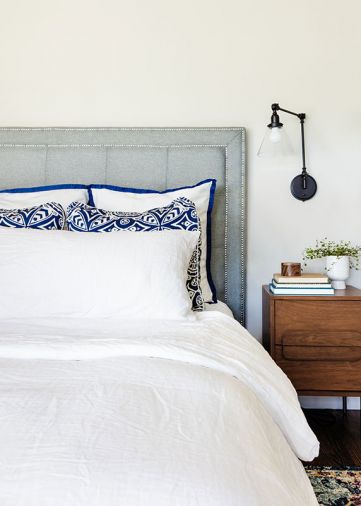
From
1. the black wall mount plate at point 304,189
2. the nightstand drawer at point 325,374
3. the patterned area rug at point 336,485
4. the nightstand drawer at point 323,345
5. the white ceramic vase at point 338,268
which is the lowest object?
the patterned area rug at point 336,485

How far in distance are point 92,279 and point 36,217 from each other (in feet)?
1.75

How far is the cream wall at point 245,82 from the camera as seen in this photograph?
7.90 feet

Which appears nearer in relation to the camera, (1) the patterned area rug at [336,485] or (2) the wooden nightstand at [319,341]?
(1) the patterned area rug at [336,485]

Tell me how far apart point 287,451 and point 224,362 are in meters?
0.25

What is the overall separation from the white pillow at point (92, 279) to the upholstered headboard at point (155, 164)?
72cm

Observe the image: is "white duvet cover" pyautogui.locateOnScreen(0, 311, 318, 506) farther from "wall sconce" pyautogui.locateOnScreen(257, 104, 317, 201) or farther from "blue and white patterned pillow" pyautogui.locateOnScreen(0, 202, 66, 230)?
"wall sconce" pyautogui.locateOnScreen(257, 104, 317, 201)

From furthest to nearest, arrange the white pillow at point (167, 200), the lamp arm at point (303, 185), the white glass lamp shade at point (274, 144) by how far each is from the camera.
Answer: the lamp arm at point (303, 185) → the white glass lamp shade at point (274, 144) → the white pillow at point (167, 200)

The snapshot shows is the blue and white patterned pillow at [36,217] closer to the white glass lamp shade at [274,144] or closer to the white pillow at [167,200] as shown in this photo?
the white pillow at [167,200]

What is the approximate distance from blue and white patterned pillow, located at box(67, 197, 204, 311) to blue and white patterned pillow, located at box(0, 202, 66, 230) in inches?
2.1

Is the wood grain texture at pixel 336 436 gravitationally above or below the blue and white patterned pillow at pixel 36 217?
below

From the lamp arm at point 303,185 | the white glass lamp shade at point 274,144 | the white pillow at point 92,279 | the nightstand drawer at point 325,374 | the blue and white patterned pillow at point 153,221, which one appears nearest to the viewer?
the white pillow at point 92,279

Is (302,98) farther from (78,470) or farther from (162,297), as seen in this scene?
(78,470)

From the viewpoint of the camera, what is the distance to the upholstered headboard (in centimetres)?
234

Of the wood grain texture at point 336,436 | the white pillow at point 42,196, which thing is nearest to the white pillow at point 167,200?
the white pillow at point 42,196
